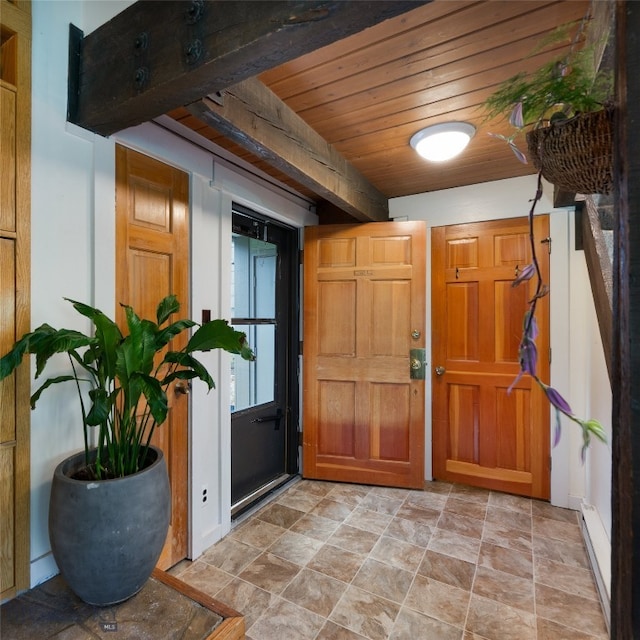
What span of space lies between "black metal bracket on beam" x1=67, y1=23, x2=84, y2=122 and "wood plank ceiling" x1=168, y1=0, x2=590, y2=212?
15.9 inches

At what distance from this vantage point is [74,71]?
1.42 meters

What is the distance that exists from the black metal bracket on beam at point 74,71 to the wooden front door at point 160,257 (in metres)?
0.23

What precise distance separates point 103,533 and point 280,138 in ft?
5.79

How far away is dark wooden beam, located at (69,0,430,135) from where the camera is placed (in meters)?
0.96

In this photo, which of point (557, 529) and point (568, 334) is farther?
point (568, 334)

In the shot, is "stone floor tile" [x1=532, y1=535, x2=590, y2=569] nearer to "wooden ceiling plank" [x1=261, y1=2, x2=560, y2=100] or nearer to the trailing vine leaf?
the trailing vine leaf

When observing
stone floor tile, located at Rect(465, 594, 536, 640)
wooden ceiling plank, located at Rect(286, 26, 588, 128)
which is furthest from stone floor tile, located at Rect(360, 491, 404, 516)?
wooden ceiling plank, located at Rect(286, 26, 588, 128)

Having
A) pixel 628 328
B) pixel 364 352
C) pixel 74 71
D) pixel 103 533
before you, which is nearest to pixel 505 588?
pixel 364 352

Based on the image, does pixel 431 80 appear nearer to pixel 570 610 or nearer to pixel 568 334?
pixel 568 334

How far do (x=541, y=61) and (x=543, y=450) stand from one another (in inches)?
96.0

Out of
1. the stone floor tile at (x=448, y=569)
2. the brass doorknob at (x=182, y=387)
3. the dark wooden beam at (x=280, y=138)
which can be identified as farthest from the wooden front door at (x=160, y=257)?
the stone floor tile at (x=448, y=569)

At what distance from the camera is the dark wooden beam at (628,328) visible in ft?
2.15

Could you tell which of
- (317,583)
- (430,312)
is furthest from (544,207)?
(317,583)

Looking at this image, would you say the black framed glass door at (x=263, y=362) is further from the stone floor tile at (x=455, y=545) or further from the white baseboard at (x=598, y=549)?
the white baseboard at (x=598, y=549)
